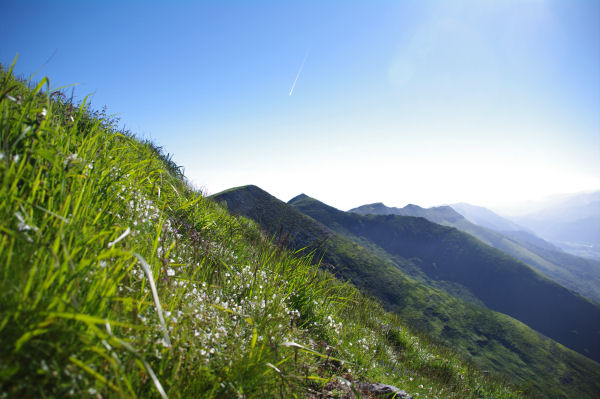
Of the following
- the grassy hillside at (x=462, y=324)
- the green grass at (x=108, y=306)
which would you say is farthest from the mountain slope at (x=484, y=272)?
the green grass at (x=108, y=306)

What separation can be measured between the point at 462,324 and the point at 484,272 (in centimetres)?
7179

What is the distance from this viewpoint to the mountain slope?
70256mm

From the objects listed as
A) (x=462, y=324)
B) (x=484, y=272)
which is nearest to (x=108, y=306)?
(x=462, y=324)

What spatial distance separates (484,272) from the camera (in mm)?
86438

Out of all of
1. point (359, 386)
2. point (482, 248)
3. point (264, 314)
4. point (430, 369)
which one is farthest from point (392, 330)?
point (482, 248)

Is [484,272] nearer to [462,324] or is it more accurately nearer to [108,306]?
[462,324]

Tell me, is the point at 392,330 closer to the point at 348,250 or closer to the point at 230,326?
the point at 230,326

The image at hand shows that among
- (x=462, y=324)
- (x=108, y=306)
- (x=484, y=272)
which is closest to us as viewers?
(x=108, y=306)

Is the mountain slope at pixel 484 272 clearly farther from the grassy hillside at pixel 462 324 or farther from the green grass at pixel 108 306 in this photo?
the green grass at pixel 108 306

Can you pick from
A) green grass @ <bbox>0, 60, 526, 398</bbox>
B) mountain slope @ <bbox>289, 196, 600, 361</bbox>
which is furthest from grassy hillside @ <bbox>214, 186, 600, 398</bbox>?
mountain slope @ <bbox>289, 196, 600, 361</bbox>

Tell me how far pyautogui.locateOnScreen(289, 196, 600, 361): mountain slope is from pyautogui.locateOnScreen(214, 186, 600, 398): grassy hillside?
41678 mm

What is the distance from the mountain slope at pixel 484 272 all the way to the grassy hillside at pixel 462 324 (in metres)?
41.7

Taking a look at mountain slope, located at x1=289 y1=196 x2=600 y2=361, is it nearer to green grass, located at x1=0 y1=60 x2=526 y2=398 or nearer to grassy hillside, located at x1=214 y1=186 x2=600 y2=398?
grassy hillside, located at x1=214 y1=186 x2=600 y2=398

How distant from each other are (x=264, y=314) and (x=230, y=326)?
1.95ft
